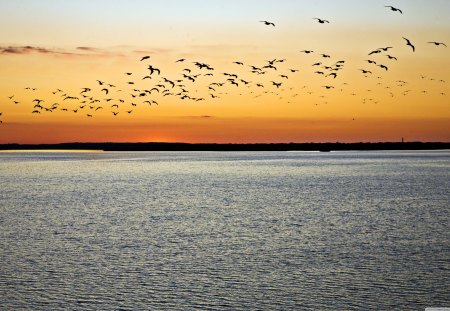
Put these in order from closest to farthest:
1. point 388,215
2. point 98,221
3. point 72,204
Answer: point 98,221
point 388,215
point 72,204

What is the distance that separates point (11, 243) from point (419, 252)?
2083 cm

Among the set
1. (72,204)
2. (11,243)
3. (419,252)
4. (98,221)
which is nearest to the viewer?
(419,252)

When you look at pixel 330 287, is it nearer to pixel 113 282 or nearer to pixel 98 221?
pixel 113 282

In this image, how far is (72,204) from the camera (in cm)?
6062

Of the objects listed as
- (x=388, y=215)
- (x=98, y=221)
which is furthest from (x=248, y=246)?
(x=388, y=215)

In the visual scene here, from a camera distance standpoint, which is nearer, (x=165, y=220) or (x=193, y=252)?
(x=193, y=252)

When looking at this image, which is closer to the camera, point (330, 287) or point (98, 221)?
point (330, 287)

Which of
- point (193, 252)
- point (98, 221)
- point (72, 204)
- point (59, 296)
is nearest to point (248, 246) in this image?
point (193, 252)

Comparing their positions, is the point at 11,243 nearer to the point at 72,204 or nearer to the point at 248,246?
the point at 248,246

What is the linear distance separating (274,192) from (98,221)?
3180 cm

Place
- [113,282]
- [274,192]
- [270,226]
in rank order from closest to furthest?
[113,282] < [270,226] < [274,192]

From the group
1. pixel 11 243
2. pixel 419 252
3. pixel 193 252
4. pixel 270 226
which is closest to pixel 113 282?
pixel 193 252

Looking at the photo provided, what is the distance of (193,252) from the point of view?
3191 cm

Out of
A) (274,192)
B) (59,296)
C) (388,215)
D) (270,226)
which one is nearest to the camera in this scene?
(59,296)
